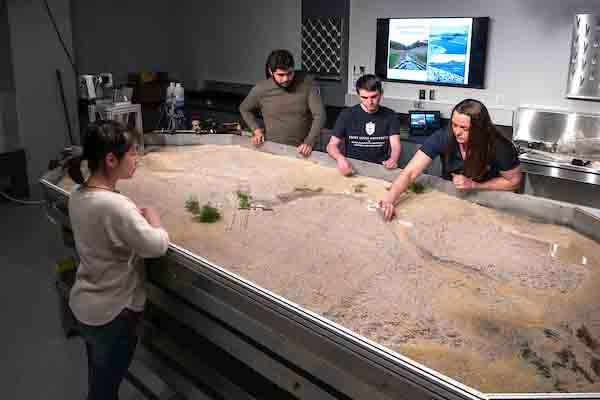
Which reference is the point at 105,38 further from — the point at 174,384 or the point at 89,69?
the point at 174,384

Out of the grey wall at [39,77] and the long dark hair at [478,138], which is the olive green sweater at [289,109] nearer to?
the long dark hair at [478,138]

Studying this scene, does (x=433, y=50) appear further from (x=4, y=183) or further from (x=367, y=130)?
(x=4, y=183)

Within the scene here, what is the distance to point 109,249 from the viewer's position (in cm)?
183

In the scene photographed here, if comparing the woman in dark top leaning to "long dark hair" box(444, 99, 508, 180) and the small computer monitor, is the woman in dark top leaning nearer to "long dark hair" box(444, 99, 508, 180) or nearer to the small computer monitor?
"long dark hair" box(444, 99, 508, 180)

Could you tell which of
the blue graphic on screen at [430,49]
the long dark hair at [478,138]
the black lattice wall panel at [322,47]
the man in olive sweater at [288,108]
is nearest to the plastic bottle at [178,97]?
the black lattice wall panel at [322,47]

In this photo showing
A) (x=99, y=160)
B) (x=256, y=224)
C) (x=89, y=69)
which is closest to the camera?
(x=99, y=160)

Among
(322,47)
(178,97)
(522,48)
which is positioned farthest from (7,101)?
(522,48)

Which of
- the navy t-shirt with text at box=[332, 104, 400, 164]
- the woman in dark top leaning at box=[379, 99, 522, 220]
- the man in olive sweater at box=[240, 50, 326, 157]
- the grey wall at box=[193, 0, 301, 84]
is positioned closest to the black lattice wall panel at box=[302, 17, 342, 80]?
the grey wall at box=[193, 0, 301, 84]

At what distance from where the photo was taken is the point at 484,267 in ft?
6.24

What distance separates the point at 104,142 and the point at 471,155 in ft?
5.14

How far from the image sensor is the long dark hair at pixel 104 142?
69.9 inches

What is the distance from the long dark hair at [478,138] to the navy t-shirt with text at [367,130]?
2.41 feet

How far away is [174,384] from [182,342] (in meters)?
0.19

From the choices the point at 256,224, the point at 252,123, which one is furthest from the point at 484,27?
the point at 256,224
